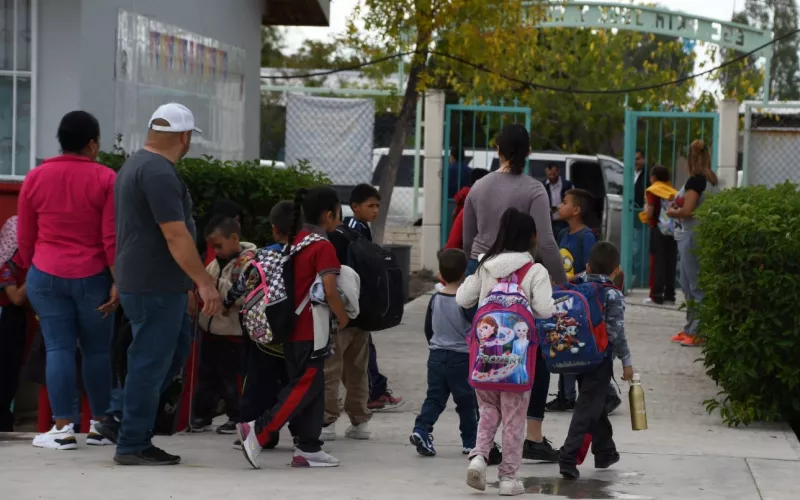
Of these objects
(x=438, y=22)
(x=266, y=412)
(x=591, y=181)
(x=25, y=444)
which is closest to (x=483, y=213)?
(x=266, y=412)

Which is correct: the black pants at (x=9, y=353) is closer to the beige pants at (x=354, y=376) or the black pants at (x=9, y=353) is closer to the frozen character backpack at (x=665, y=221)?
the beige pants at (x=354, y=376)

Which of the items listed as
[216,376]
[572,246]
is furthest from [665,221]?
[216,376]

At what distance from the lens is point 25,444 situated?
7.38 meters

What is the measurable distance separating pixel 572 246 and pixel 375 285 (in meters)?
2.13

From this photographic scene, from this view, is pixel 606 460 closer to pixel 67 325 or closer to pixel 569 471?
pixel 569 471

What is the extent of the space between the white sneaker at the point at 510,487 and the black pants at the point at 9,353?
11.8 feet

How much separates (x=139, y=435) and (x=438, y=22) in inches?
339

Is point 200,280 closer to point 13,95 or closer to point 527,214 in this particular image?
point 527,214

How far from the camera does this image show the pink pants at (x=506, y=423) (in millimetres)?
6402

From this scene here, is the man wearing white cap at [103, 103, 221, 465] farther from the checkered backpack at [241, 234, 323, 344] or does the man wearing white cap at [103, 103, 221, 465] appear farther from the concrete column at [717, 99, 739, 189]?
the concrete column at [717, 99, 739, 189]

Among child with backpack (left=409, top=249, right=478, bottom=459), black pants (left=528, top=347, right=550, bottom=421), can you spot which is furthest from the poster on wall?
black pants (left=528, top=347, right=550, bottom=421)

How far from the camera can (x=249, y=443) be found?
22.3 ft

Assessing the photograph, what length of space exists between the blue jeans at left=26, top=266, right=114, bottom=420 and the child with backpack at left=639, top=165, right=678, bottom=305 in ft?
27.9

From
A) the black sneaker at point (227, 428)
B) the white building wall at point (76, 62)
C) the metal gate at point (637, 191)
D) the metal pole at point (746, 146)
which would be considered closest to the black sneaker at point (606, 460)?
the black sneaker at point (227, 428)
